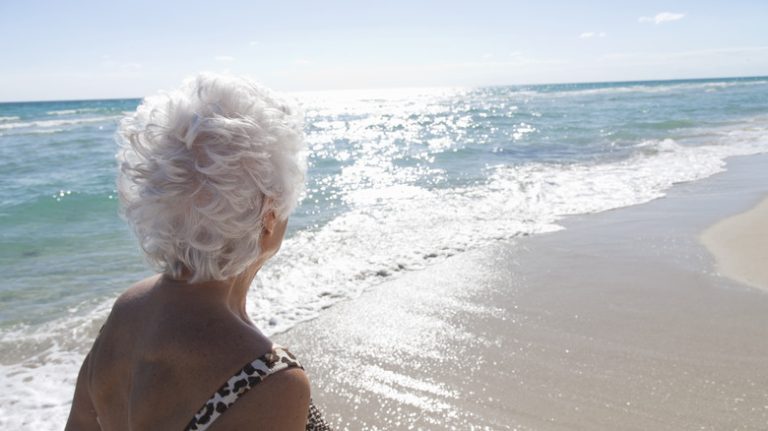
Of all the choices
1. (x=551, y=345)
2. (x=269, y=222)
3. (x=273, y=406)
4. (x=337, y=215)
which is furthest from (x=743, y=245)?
(x=273, y=406)

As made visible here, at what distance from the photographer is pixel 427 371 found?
12.8 feet

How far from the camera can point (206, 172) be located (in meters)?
1.25

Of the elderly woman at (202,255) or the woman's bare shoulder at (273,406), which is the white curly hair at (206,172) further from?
the woman's bare shoulder at (273,406)

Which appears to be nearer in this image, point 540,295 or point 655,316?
point 655,316

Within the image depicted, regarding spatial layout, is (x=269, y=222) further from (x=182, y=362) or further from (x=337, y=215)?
(x=337, y=215)

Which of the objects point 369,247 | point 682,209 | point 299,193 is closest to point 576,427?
point 299,193

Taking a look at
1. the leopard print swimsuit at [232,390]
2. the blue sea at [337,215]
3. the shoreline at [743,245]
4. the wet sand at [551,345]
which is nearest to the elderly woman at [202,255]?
the leopard print swimsuit at [232,390]

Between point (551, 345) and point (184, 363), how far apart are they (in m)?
3.44

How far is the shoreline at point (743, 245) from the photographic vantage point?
5.50 metres

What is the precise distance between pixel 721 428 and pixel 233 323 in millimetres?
2942

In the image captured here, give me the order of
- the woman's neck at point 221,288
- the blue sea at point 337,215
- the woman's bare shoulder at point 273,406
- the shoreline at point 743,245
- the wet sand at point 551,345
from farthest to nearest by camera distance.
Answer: the shoreline at point 743,245, the blue sea at point 337,215, the wet sand at point 551,345, the woman's neck at point 221,288, the woman's bare shoulder at point 273,406

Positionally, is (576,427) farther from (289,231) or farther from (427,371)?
(289,231)

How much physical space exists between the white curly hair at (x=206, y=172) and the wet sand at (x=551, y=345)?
2.30 metres

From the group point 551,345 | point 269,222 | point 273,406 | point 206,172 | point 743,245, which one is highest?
point 206,172
